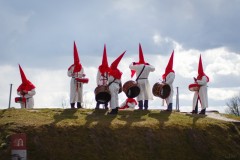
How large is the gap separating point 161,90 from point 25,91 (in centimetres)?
555

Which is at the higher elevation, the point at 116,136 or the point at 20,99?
the point at 20,99

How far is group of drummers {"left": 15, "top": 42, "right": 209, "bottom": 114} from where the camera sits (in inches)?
540

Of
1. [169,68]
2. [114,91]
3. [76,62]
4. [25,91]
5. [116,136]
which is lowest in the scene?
[116,136]

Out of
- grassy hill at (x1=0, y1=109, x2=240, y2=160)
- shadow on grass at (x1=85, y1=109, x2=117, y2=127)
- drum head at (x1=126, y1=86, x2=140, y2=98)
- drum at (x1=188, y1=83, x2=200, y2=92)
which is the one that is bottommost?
grassy hill at (x1=0, y1=109, x2=240, y2=160)

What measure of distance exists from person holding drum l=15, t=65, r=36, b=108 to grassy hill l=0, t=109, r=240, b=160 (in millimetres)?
3175

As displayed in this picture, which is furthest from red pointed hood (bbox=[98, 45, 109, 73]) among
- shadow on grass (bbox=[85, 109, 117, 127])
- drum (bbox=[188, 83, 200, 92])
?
drum (bbox=[188, 83, 200, 92])

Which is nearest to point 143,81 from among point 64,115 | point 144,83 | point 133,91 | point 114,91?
point 144,83

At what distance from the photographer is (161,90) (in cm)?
1456

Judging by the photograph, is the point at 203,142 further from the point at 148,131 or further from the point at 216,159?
the point at 148,131

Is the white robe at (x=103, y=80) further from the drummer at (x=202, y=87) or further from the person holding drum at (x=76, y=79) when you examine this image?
the drummer at (x=202, y=87)

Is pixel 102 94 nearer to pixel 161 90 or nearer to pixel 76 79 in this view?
pixel 76 79

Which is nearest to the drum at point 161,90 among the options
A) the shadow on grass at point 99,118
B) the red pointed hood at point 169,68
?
the red pointed hood at point 169,68

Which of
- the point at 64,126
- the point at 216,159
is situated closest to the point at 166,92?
the point at 216,159

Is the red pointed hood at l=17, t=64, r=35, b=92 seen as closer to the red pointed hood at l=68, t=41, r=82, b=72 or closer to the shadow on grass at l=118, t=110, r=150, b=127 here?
the red pointed hood at l=68, t=41, r=82, b=72
